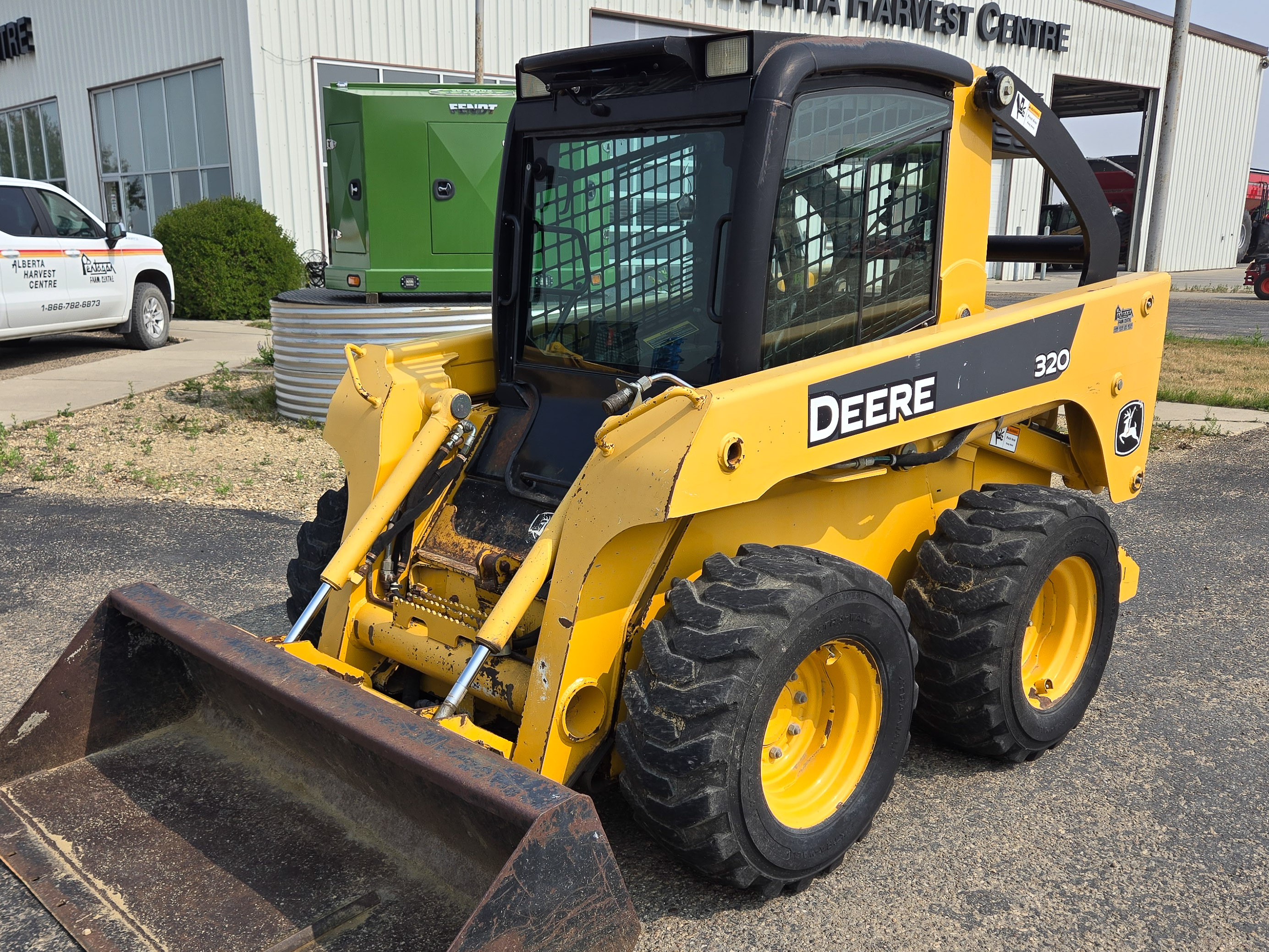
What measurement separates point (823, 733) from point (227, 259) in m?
14.7

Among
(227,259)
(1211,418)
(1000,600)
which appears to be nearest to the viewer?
(1000,600)

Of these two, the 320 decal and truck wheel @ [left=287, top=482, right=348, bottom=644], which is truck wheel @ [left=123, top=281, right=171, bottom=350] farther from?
the 320 decal

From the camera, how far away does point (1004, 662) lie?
3.33 m

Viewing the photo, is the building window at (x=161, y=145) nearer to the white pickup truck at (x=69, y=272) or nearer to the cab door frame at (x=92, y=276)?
the white pickup truck at (x=69, y=272)


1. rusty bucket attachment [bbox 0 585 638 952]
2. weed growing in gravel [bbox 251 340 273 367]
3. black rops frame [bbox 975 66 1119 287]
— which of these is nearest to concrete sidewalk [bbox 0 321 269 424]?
weed growing in gravel [bbox 251 340 273 367]

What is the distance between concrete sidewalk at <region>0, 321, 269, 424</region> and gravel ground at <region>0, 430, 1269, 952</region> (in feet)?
14.8

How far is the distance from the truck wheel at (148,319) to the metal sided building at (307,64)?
3.81m

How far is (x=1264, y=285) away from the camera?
2123 centimetres

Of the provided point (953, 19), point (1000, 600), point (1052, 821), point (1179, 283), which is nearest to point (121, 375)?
point (1000, 600)

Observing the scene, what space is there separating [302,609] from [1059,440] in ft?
9.79

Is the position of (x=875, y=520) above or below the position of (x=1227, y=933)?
above

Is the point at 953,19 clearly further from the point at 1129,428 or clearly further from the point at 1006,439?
the point at 1006,439

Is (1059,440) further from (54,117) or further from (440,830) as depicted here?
(54,117)

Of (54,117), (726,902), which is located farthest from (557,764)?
(54,117)
